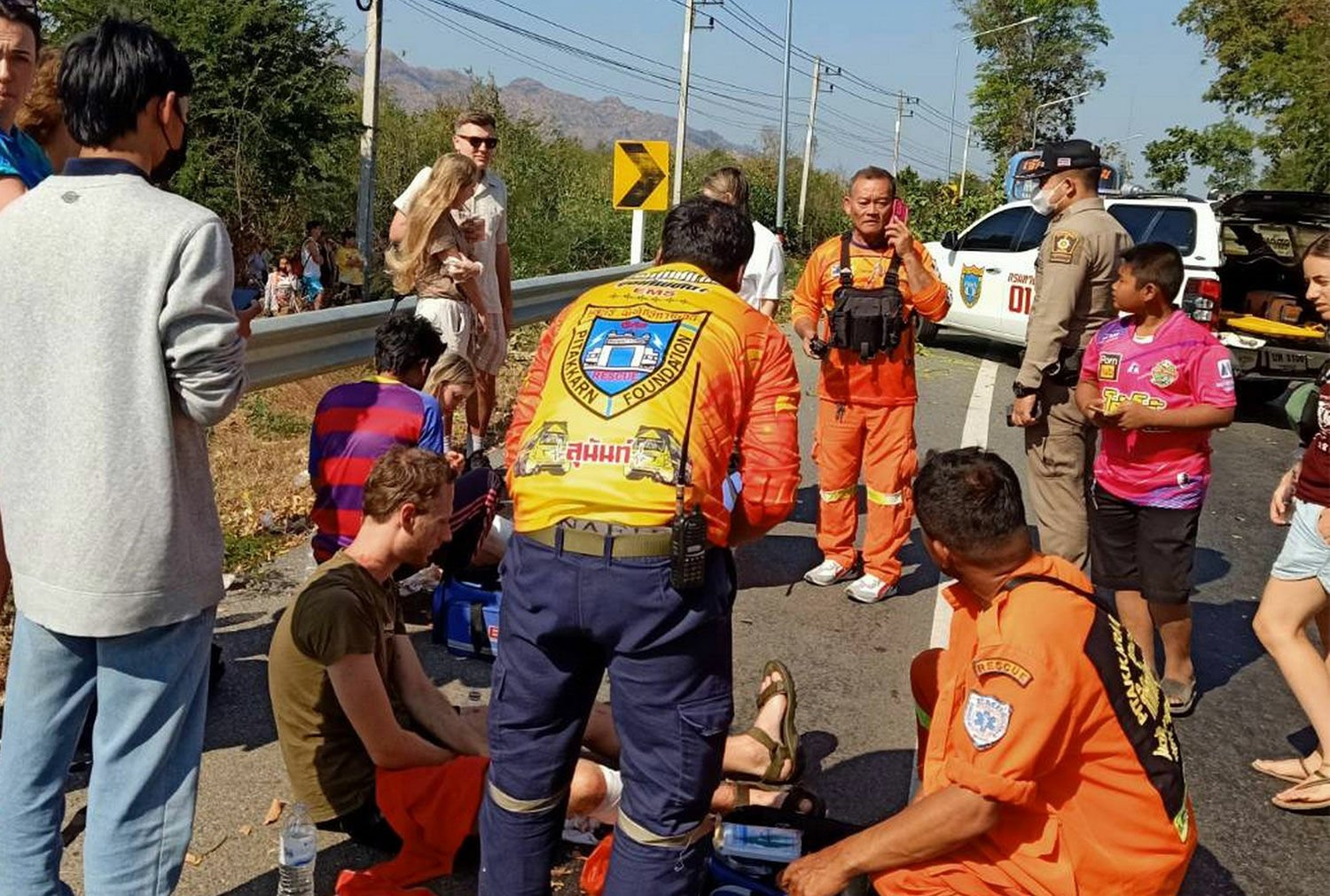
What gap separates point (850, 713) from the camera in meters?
4.18

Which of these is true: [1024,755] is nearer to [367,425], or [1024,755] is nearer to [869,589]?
[367,425]

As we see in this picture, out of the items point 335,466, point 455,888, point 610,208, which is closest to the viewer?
point 455,888

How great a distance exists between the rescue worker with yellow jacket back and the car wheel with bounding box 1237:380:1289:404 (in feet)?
30.7

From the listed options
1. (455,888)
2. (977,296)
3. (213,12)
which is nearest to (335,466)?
(455,888)

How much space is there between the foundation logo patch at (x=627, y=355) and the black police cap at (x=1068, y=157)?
315 cm

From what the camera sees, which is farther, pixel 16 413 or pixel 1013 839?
pixel 1013 839

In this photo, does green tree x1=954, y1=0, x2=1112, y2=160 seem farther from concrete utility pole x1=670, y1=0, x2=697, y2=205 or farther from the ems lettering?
the ems lettering

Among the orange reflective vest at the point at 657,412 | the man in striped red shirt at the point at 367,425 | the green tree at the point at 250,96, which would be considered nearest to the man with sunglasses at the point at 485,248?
the man in striped red shirt at the point at 367,425

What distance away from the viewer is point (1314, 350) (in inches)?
393

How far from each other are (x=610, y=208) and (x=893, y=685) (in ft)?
54.7

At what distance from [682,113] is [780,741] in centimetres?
2925

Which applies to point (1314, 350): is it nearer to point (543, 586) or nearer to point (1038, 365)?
point (1038, 365)

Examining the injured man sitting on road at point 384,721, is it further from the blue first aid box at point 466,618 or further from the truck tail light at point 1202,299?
the truck tail light at point 1202,299

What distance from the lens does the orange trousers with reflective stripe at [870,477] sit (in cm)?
539
